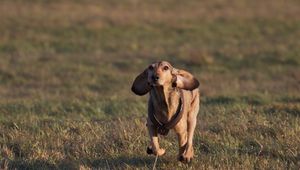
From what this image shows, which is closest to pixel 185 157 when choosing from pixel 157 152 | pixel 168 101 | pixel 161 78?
pixel 157 152

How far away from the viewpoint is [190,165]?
283 inches

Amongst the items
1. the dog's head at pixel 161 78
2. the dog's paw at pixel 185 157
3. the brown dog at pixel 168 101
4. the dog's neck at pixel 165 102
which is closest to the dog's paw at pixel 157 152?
the brown dog at pixel 168 101

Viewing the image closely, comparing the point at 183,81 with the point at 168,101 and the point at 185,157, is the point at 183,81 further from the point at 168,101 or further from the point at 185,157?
the point at 185,157

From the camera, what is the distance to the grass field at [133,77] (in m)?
7.82

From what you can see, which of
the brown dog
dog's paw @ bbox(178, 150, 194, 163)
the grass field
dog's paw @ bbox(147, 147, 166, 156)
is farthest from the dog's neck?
the grass field

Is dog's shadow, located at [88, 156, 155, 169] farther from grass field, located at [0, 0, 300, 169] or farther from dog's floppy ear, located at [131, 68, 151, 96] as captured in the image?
dog's floppy ear, located at [131, 68, 151, 96]

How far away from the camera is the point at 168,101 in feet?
22.5

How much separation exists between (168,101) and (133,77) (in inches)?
373

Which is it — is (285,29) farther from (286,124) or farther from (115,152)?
(115,152)

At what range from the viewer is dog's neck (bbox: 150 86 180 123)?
22.3 feet

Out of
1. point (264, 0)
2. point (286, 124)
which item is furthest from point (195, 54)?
point (264, 0)

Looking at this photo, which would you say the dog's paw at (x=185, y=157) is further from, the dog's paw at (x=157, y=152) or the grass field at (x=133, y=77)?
the dog's paw at (x=157, y=152)

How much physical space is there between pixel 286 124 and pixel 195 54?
9.43 meters

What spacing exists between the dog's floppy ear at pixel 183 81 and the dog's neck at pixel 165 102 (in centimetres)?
11
